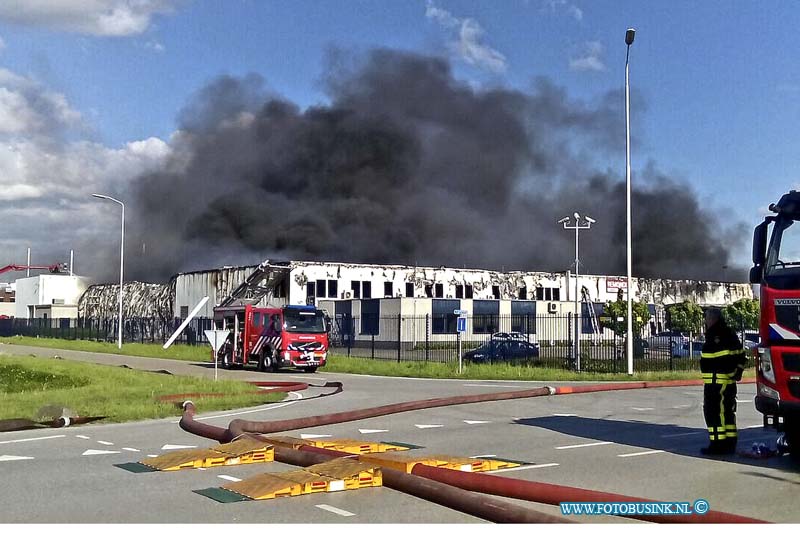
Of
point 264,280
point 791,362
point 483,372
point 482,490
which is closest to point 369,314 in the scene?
point 264,280

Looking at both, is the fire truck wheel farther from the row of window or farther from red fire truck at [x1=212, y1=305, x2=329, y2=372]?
the row of window

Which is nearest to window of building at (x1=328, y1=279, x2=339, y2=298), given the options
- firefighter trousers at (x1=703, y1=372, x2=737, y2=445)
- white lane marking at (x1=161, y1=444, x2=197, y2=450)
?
white lane marking at (x1=161, y1=444, x2=197, y2=450)

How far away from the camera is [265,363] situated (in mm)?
30375

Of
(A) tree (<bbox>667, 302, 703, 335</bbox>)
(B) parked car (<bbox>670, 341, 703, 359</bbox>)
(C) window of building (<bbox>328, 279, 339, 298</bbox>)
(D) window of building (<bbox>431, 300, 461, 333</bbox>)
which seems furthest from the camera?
(C) window of building (<bbox>328, 279, 339, 298</bbox>)

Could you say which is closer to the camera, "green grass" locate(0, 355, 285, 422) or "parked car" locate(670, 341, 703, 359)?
"green grass" locate(0, 355, 285, 422)

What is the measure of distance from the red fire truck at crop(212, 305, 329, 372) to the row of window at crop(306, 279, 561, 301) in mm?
21414

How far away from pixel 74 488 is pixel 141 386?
12.0 metres

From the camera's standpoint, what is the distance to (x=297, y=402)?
17.6 meters

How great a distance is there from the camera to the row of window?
5416 centimetres

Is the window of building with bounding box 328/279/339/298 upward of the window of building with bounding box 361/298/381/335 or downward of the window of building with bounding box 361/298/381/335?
upward

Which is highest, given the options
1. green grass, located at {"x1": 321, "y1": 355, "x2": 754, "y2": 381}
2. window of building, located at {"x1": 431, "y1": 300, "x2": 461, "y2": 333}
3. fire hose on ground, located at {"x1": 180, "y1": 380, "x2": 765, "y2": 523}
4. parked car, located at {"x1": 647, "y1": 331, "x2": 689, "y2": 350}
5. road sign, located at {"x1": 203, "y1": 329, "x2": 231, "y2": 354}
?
window of building, located at {"x1": 431, "y1": 300, "x2": 461, "y2": 333}

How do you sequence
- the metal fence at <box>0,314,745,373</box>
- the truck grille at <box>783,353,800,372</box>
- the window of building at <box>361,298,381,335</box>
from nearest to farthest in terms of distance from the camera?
the truck grille at <box>783,353,800,372</box> → the metal fence at <box>0,314,745,373</box> → the window of building at <box>361,298,381,335</box>

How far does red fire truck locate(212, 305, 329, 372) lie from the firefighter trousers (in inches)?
811

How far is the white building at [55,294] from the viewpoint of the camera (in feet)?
287
